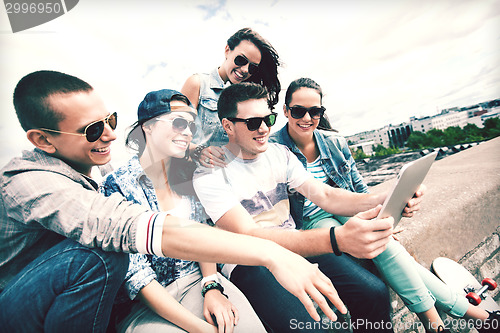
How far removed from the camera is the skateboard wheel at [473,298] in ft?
5.86

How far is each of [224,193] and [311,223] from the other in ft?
3.01

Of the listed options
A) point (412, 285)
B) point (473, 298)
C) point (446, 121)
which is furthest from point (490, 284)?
point (446, 121)

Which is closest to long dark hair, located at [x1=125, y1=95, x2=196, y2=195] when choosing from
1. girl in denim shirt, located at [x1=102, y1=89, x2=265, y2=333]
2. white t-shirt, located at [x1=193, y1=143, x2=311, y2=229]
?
girl in denim shirt, located at [x1=102, y1=89, x2=265, y2=333]

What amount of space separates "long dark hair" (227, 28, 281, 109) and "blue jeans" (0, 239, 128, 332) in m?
1.83

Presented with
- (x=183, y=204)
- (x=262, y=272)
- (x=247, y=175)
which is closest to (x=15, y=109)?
(x=183, y=204)

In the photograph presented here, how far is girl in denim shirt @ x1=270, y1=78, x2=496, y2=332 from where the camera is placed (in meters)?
1.51

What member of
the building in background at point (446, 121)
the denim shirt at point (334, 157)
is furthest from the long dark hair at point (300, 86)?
the building in background at point (446, 121)

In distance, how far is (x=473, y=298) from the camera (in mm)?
1806

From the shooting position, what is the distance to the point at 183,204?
1645 mm

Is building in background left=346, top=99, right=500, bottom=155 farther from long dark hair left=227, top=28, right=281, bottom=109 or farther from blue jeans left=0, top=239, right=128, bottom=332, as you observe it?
blue jeans left=0, top=239, right=128, bottom=332

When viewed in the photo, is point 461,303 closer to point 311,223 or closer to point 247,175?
point 311,223

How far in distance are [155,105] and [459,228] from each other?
2.99m

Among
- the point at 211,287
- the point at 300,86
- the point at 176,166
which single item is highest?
the point at 300,86

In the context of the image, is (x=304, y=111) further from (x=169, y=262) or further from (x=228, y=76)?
(x=169, y=262)
